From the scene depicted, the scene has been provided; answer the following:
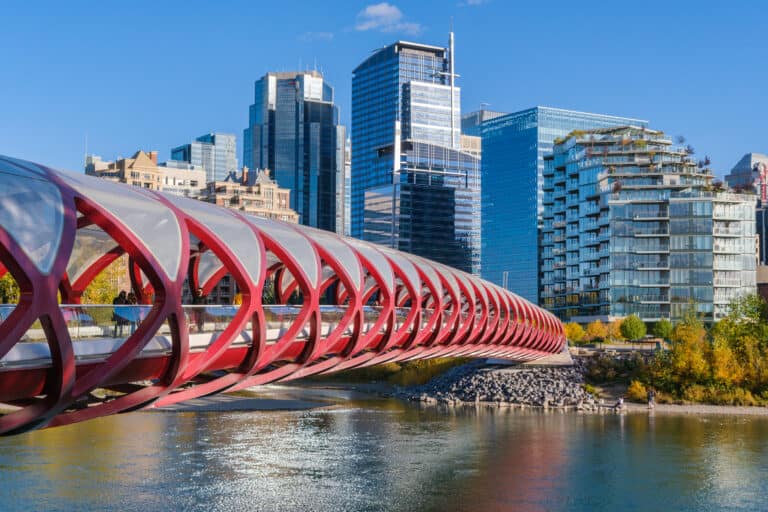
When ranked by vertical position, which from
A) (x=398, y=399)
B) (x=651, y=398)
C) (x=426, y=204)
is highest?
(x=426, y=204)

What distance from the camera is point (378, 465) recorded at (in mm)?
36719

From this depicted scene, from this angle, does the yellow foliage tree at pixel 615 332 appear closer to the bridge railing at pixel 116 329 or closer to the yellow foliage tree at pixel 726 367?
the yellow foliage tree at pixel 726 367

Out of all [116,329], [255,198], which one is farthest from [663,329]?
[116,329]

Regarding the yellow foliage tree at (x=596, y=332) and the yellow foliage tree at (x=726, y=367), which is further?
the yellow foliage tree at (x=596, y=332)

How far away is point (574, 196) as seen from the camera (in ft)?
374

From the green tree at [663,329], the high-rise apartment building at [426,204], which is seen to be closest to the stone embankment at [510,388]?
the green tree at [663,329]

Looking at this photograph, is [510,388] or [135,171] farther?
[135,171]

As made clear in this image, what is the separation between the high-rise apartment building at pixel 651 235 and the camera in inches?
4035

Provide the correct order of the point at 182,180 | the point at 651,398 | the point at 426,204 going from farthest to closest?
the point at 426,204, the point at 182,180, the point at 651,398

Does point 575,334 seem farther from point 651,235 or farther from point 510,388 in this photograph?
point 510,388

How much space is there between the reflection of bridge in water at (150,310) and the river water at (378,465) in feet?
17.6

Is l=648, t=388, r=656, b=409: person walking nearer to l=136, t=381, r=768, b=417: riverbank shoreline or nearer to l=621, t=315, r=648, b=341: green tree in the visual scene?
l=136, t=381, r=768, b=417: riverbank shoreline

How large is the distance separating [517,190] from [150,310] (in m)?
150

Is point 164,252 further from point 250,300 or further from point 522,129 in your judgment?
point 522,129
